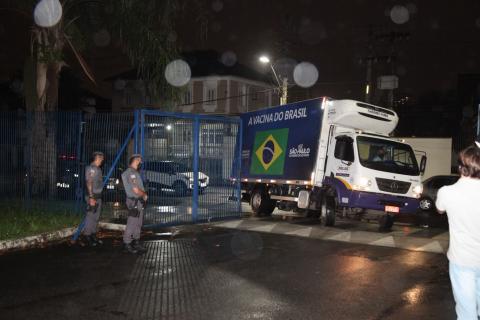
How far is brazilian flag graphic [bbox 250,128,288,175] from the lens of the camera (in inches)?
549

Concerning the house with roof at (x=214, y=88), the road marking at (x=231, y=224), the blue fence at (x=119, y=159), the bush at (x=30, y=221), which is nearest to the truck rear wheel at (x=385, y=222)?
the road marking at (x=231, y=224)

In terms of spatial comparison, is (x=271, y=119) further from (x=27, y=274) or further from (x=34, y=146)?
(x=27, y=274)

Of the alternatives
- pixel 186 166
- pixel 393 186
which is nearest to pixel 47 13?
pixel 186 166

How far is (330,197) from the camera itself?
40.7 ft

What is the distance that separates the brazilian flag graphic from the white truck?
0.07m

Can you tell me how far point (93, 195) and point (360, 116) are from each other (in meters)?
6.77

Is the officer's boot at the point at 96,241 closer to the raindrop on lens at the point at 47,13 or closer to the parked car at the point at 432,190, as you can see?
the raindrop on lens at the point at 47,13

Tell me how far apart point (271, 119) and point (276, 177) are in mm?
1863

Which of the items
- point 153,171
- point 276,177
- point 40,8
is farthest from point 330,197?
point 40,8

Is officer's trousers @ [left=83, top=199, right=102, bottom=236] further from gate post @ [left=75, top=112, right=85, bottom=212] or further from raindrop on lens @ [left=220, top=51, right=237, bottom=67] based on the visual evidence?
raindrop on lens @ [left=220, top=51, right=237, bottom=67]

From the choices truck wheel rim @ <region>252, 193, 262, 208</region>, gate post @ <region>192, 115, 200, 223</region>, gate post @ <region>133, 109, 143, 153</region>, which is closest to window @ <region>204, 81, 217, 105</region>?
truck wheel rim @ <region>252, 193, 262, 208</region>

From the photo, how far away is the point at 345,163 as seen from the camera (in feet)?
39.2

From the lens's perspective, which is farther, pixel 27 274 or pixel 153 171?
pixel 153 171

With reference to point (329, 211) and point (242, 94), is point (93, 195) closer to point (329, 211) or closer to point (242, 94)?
point (329, 211)
